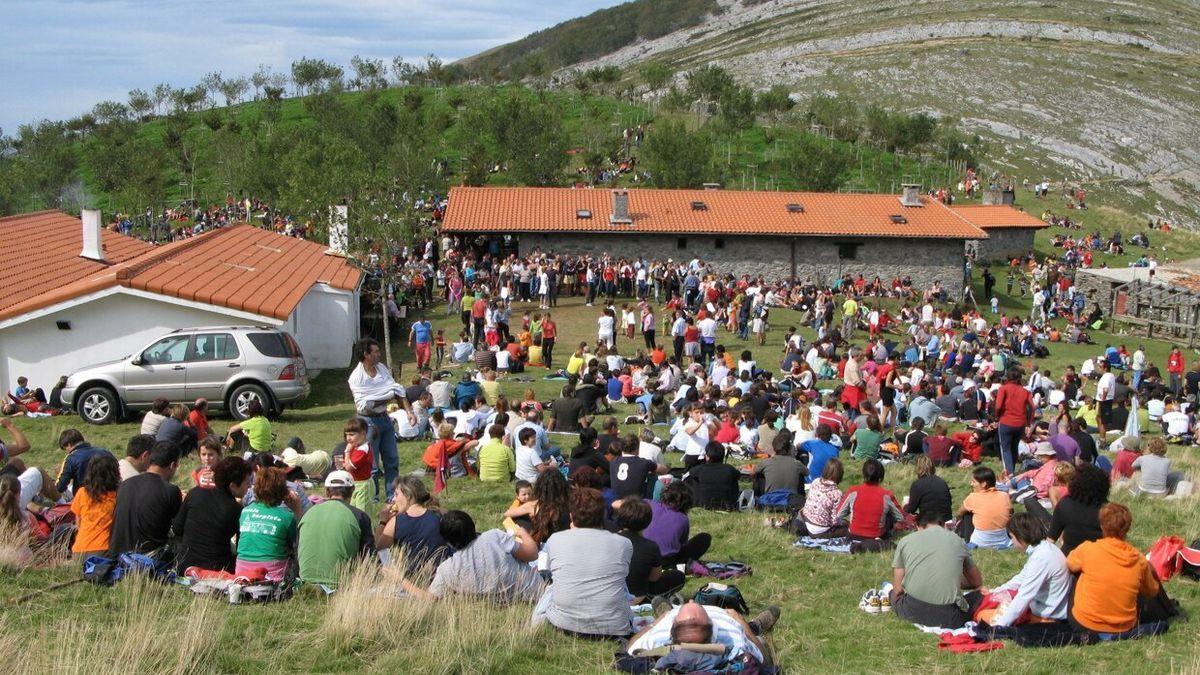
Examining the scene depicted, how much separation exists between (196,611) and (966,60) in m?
140

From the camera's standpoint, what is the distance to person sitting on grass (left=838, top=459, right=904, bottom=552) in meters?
10.3

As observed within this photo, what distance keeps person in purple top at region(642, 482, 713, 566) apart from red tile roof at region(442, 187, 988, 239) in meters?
28.1

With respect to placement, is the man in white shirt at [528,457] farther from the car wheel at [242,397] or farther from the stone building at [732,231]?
the stone building at [732,231]

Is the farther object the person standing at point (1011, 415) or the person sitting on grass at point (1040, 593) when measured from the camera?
the person standing at point (1011, 415)

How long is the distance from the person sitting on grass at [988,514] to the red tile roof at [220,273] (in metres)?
13.3

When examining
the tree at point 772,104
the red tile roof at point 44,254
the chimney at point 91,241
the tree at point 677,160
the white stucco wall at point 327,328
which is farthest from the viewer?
the tree at point 772,104

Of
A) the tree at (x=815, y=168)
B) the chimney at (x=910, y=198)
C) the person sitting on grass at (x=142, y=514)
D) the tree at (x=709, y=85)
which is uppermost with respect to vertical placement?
the tree at (x=709, y=85)

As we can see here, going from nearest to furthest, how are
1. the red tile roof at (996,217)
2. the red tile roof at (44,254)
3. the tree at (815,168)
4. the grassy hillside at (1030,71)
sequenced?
the red tile roof at (44,254)
the red tile roof at (996,217)
the tree at (815,168)
the grassy hillside at (1030,71)

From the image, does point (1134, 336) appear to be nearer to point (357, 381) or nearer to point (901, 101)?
point (357, 381)

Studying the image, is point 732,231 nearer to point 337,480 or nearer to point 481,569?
point 337,480

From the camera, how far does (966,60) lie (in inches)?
5281

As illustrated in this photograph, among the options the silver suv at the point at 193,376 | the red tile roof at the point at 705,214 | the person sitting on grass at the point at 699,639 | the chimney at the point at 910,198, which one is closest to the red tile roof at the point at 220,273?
the silver suv at the point at 193,376

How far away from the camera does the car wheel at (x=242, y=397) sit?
18.0 m

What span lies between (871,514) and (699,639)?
13.9 ft
